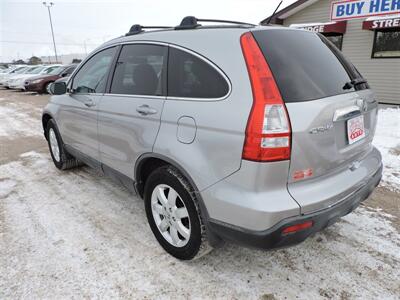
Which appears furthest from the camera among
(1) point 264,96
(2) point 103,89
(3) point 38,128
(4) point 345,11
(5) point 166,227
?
(4) point 345,11

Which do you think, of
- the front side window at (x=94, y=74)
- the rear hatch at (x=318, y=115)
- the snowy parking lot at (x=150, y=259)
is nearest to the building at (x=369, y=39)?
the front side window at (x=94, y=74)

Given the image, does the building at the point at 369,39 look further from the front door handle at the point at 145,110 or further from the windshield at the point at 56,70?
the windshield at the point at 56,70

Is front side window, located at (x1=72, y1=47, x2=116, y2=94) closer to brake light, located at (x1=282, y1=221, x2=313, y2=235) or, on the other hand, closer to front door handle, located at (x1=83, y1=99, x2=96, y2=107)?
front door handle, located at (x1=83, y1=99, x2=96, y2=107)

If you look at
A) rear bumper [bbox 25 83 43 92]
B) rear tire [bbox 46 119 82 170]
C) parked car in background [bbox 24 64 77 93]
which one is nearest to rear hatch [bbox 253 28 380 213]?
rear tire [bbox 46 119 82 170]

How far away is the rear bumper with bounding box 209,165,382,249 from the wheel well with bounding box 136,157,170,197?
74 cm

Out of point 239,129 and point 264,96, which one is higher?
point 264,96

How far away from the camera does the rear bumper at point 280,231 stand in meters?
1.89

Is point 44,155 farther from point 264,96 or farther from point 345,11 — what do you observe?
point 345,11

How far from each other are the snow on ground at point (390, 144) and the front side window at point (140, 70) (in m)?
3.27

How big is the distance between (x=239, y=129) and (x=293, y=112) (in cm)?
33

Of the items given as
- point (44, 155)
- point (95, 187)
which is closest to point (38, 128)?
point (44, 155)

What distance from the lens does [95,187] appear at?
4070 millimetres

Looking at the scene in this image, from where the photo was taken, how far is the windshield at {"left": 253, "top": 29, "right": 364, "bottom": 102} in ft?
6.42

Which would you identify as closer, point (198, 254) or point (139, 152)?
point (198, 254)
